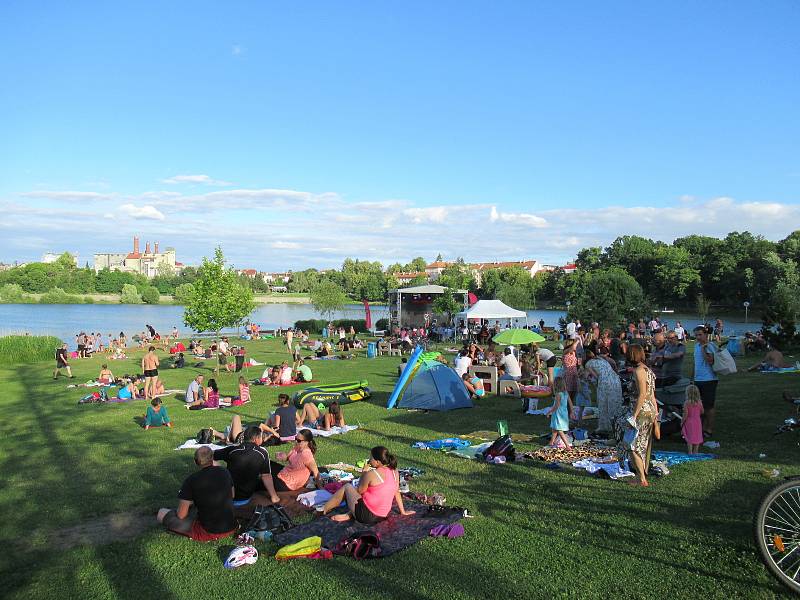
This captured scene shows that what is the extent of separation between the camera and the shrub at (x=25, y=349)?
27.3 meters

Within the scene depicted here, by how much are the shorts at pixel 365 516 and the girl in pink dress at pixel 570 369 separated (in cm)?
682

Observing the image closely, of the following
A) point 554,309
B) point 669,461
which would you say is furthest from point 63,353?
point 554,309

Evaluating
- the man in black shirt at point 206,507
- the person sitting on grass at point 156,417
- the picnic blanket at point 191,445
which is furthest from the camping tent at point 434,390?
the man in black shirt at point 206,507

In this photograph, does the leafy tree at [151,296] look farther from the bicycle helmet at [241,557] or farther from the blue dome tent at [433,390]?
the bicycle helmet at [241,557]

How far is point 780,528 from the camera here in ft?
14.4

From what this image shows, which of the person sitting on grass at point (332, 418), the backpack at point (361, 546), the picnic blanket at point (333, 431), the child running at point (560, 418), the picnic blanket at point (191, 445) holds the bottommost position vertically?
the picnic blanket at point (191, 445)

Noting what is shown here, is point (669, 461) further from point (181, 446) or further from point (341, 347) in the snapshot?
point (341, 347)

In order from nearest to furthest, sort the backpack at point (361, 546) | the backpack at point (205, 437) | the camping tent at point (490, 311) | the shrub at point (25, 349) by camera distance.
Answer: the backpack at point (361, 546) < the backpack at point (205, 437) < the shrub at point (25, 349) < the camping tent at point (490, 311)

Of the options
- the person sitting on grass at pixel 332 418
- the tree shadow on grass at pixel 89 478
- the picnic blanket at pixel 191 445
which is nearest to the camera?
the tree shadow on grass at pixel 89 478

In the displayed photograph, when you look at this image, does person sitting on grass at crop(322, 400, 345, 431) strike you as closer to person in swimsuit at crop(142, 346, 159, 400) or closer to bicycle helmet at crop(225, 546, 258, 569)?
bicycle helmet at crop(225, 546, 258, 569)

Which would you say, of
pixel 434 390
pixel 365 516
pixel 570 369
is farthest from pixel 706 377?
pixel 365 516

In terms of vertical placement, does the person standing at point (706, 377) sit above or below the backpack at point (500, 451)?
above

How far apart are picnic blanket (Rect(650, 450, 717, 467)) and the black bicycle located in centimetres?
339

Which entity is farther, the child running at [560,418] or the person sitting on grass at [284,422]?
the person sitting on grass at [284,422]
